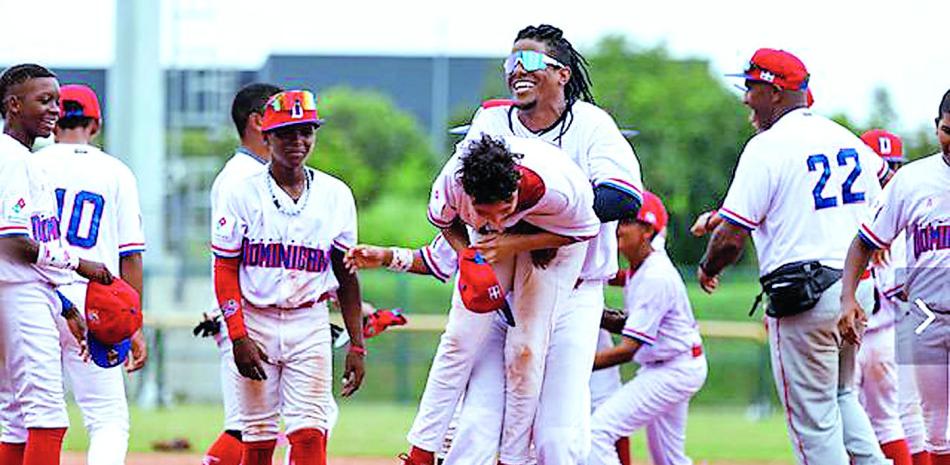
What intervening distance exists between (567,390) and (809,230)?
1720 mm

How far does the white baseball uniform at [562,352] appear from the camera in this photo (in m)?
7.34

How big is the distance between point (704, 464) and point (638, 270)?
4.31 metres

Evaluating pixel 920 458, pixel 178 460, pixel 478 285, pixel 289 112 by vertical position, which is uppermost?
pixel 289 112

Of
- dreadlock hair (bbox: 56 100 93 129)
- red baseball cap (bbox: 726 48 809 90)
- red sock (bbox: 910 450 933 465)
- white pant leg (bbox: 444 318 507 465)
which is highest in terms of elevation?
red baseball cap (bbox: 726 48 809 90)

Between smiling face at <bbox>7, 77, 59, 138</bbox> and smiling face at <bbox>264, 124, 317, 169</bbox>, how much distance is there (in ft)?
3.49

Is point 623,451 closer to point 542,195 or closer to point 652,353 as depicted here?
point 652,353

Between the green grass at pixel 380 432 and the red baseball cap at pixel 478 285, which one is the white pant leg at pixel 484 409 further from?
the green grass at pixel 380 432

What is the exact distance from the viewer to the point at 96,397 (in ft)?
28.0

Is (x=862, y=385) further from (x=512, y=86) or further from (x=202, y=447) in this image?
(x=202, y=447)

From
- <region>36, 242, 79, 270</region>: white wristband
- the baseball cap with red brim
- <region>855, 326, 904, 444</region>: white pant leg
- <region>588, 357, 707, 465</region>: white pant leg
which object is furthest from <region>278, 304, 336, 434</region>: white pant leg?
<region>855, 326, 904, 444</region>: white pant leg

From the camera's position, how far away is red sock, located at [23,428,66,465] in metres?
8.04

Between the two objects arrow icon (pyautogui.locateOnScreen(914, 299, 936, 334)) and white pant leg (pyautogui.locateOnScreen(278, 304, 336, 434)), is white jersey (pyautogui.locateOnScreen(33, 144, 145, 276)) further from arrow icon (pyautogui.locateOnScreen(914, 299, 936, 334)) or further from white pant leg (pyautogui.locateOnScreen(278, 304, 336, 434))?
arrow icon (pyautogui.locateOnScreen(914, 299, 936, 334))

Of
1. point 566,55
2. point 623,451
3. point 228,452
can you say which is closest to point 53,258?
point 228,452

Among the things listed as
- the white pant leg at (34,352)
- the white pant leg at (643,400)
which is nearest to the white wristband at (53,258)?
the white pant leg at (34,352)
